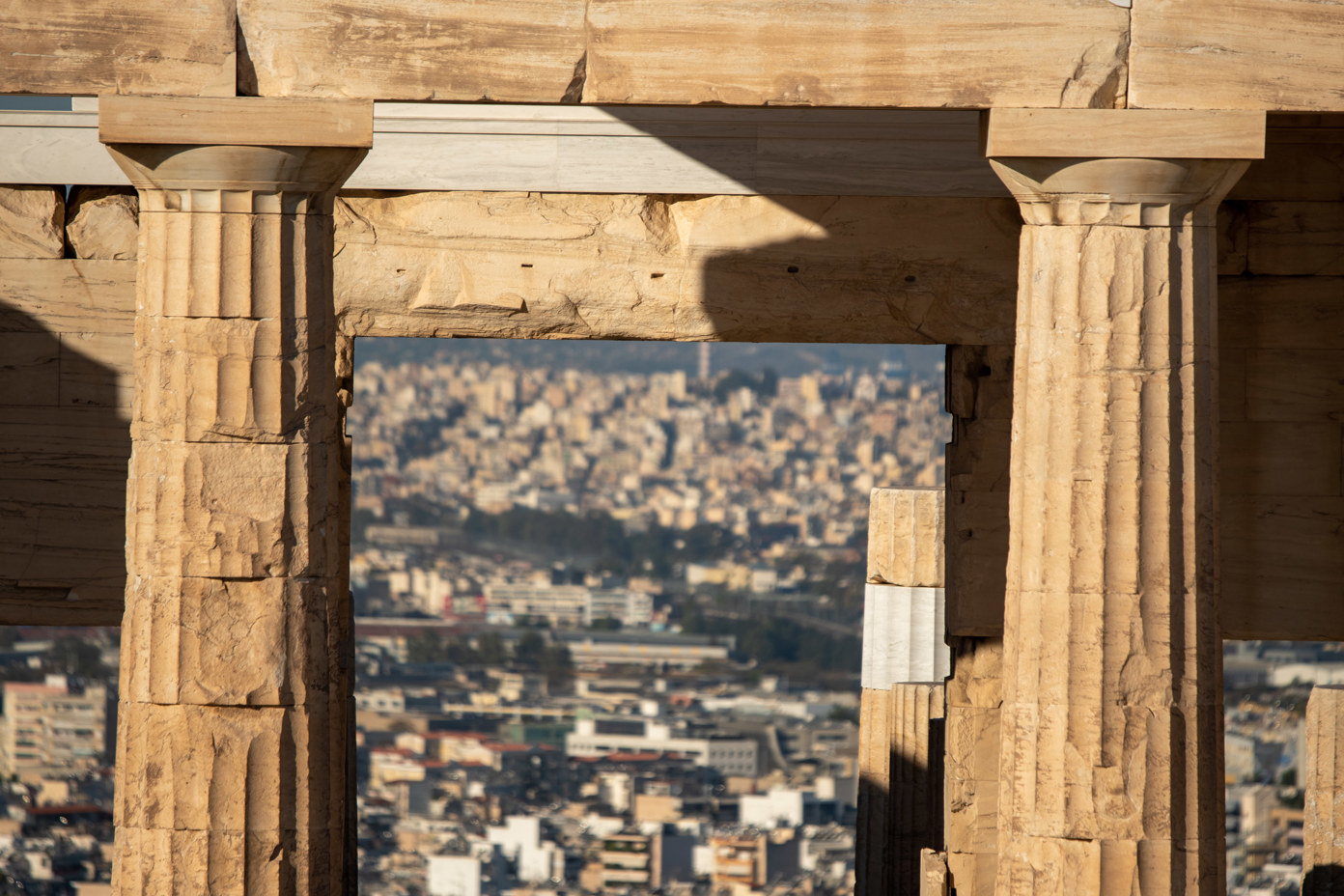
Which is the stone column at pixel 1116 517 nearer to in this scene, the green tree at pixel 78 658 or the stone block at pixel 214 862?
the stone block at pixel 214 862

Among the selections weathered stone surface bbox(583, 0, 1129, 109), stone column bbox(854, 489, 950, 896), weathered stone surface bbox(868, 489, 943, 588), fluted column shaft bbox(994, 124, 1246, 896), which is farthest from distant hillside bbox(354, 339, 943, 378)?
fluted column shaft bbox(994, 124, 1246, 896)

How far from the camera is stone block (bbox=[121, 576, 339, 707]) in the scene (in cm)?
928

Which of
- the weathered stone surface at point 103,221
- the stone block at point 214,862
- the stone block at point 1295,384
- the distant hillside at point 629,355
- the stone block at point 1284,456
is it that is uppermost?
the distant hillside at point 629,355

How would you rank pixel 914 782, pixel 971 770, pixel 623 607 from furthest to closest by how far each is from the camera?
pixel 623 607 < pixel 914 782 < pixel 971 770

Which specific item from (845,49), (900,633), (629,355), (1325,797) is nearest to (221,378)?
(845,49)

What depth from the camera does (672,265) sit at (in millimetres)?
13305

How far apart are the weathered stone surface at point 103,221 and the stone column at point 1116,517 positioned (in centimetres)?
673

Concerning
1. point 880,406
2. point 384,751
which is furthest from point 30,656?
point 880,406

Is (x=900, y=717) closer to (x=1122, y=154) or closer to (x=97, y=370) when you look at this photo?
(x=97, y=370)

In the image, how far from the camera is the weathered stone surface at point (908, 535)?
17875 mm

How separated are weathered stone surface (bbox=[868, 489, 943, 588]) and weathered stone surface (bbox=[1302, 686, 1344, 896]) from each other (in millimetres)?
4093

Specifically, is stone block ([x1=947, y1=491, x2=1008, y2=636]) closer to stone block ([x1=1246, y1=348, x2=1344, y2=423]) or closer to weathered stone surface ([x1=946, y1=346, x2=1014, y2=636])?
weathered stone surface ([x1=946, y1=346, x2=1014, y2=636])

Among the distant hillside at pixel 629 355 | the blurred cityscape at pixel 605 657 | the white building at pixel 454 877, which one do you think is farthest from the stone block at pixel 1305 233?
the distant hillside at pixel 629 355

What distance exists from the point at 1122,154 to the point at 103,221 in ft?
24.6
